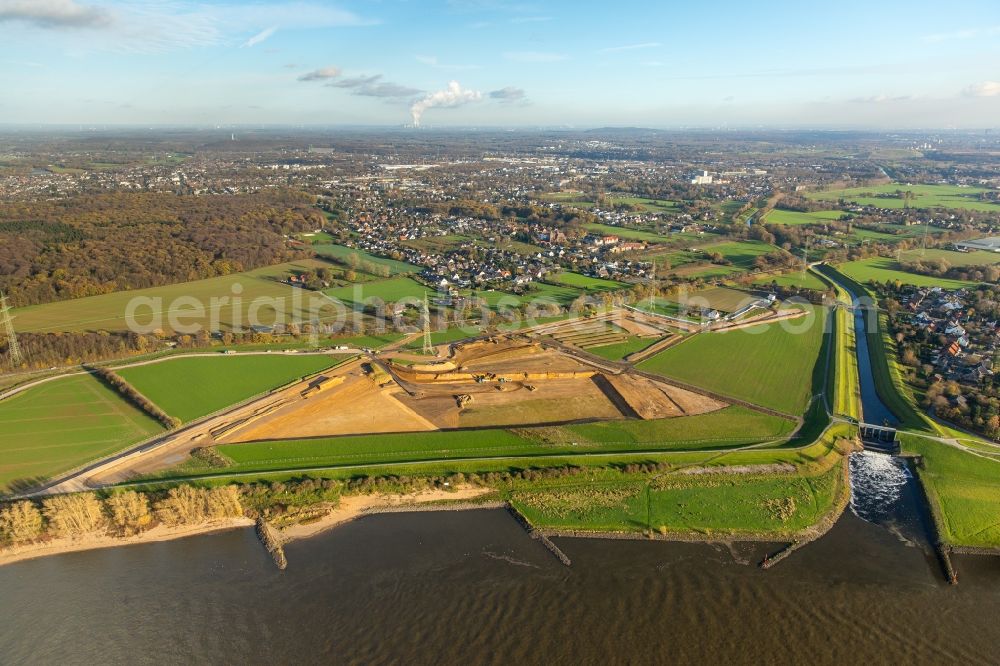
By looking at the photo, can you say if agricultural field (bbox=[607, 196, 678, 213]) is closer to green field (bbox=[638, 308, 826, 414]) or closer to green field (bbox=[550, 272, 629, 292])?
green field (bbox=[550, 272, 629, 292])

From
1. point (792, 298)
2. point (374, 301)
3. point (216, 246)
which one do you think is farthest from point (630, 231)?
point (216, 246)

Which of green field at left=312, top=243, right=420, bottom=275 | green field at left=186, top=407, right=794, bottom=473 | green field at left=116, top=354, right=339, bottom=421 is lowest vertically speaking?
green field at left=186, top=407, right=794, bottom=473

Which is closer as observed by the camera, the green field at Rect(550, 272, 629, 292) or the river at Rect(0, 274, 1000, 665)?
the river at Rect(0, 274, 1000, 665)

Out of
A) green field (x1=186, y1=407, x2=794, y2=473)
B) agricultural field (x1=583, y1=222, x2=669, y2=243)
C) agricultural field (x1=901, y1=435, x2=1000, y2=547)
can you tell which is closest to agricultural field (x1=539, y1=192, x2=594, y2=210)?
agricultural field (x1=583, y1=222, x2=669, y2=243)

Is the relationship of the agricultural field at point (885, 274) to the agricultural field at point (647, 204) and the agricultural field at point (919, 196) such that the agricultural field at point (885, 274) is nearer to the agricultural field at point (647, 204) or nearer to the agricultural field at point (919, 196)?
the agricultural field at point (647, 204)

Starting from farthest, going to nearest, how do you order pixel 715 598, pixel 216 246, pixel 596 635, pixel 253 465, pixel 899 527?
pixel 216 246 → pixel 253 465 → pixel 899 527 → pixel 715 598 → pixel 596 635

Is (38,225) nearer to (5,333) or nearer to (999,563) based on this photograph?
(5,333)
